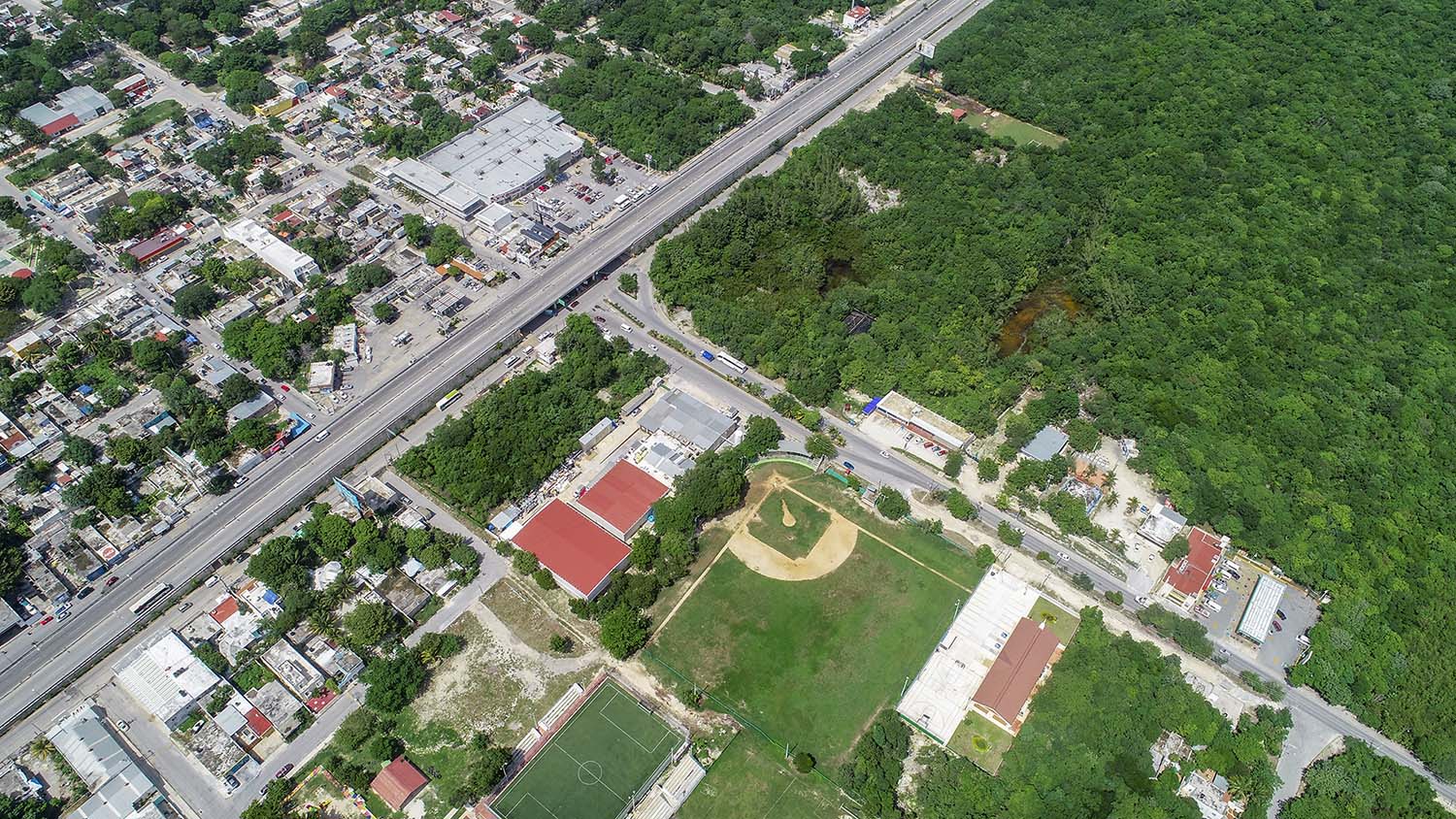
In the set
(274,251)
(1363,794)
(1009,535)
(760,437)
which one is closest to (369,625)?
(760,437)

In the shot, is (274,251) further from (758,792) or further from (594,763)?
(758,792)

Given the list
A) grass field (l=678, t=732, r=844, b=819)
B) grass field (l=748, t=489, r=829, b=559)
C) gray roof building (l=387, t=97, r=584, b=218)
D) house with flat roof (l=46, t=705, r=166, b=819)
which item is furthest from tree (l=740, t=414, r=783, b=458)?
house with flat roof (l=46, t=705, r=166, b=819)

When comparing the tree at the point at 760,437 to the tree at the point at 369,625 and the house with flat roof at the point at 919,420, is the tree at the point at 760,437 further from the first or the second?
the tree at the point at 369,625

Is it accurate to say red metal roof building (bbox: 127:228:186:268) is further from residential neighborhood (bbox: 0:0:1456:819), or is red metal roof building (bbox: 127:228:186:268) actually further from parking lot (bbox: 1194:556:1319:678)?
parking lot (bbox: 1194:556:1319:678)

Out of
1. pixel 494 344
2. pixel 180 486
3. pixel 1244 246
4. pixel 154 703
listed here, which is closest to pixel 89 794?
pixel 154 703

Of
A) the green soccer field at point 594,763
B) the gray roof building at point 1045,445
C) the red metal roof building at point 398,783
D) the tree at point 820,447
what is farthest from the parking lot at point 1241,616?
the red metal roof building at point 398,783
